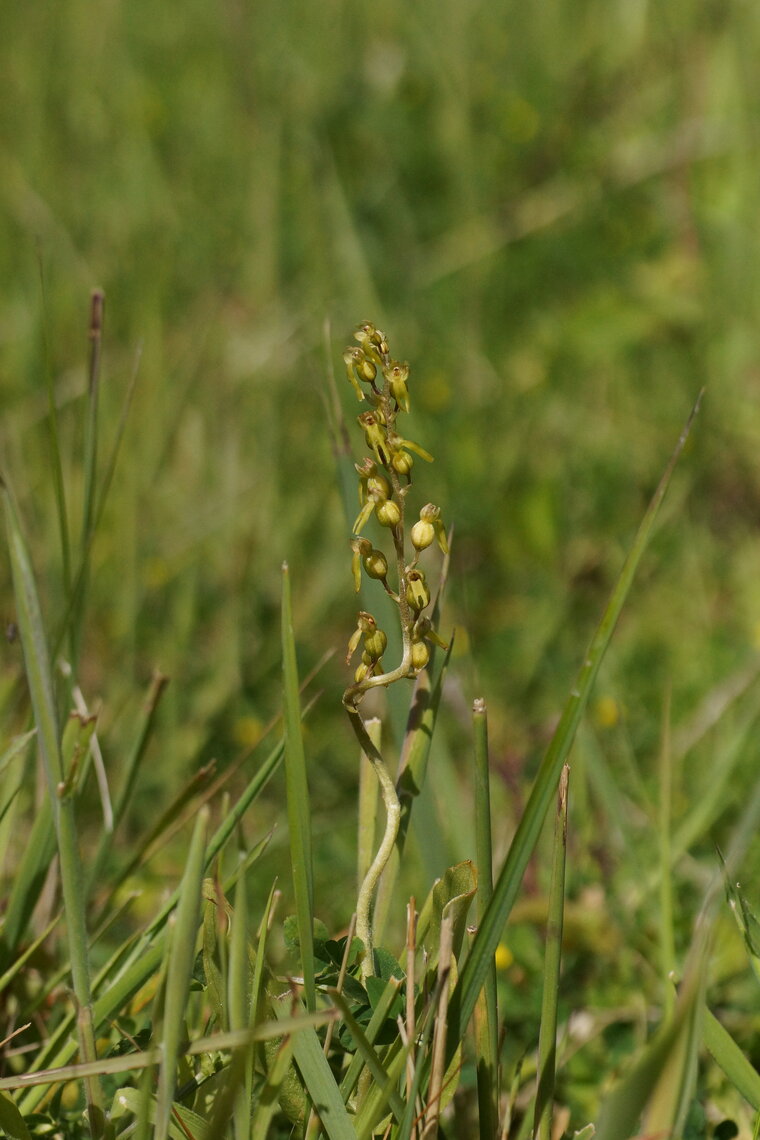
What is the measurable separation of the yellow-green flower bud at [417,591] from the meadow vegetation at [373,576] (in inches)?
1.7

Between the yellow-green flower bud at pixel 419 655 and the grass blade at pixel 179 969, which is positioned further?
the yellow-green flower bud at pixel 419 655

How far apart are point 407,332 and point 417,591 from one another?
189 centimetres

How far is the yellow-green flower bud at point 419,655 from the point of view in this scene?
31.0 inches

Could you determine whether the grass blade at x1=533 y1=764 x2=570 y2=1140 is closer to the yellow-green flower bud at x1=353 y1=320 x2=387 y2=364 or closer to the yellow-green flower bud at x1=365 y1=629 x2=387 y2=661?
the yellow-green flower bud at x1=365 y1=629 x2=387 y2=661

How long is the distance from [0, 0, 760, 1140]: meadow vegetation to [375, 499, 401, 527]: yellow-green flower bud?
0.05 metres

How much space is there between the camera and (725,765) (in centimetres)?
120

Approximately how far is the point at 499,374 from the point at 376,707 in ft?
3.34

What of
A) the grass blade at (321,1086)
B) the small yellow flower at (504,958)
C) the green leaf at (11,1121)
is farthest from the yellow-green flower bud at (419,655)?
the small yellow flower at (504,958)

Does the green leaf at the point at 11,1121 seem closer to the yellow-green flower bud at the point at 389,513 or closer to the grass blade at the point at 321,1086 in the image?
the grass blade at the point at 321,1086

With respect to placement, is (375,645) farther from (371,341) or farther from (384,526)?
(371,341)

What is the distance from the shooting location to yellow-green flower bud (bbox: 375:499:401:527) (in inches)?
30.0

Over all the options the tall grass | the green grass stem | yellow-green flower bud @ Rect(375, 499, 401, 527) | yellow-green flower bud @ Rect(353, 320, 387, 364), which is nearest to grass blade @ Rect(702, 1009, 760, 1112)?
the tall grass

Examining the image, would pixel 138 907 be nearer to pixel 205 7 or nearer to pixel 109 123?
pixel 109 123

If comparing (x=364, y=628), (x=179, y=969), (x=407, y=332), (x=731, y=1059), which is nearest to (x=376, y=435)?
(x=364, y=628)
